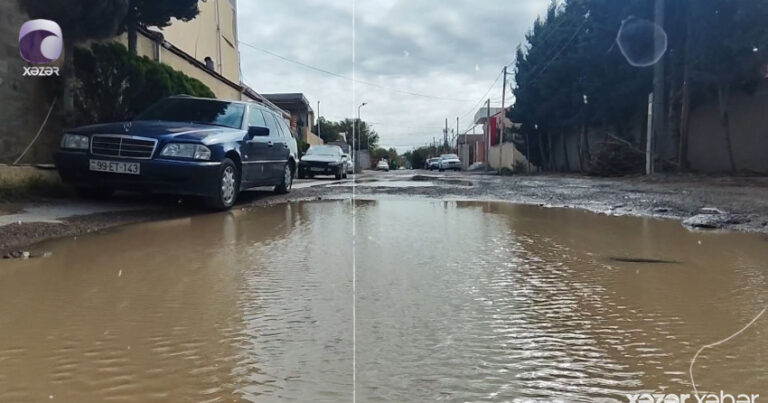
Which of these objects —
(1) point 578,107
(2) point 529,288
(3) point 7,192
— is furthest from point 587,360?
(1) point 578,107

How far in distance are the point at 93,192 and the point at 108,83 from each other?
8.34ft

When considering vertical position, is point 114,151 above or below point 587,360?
above

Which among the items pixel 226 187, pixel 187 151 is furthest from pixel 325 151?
pixel 187 151

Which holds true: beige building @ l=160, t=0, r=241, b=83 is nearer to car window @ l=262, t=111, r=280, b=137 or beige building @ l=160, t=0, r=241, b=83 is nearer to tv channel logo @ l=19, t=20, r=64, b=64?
tv channel logo @ l=19, t=20, r=64, b=64

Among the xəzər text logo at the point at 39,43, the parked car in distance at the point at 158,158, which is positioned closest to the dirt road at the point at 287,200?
the parked car in distance at the point at 158,158

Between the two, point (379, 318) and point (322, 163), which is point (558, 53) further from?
point (379, 318)

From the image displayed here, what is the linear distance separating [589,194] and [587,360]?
8.77 m

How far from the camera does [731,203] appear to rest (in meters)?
7.39

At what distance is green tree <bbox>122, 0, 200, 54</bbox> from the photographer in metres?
9.38

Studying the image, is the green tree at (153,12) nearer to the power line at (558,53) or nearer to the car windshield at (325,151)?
the car windshield at (325,151)

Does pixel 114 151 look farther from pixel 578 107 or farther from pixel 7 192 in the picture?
pixel 578 107

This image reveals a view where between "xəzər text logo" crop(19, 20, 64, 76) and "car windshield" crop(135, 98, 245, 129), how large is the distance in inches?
70.1

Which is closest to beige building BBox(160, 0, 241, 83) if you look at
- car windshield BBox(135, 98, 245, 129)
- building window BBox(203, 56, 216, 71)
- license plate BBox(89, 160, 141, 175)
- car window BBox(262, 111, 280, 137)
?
building window BBox(203, 56, 216, 71)

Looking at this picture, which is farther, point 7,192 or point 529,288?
point 7,192
